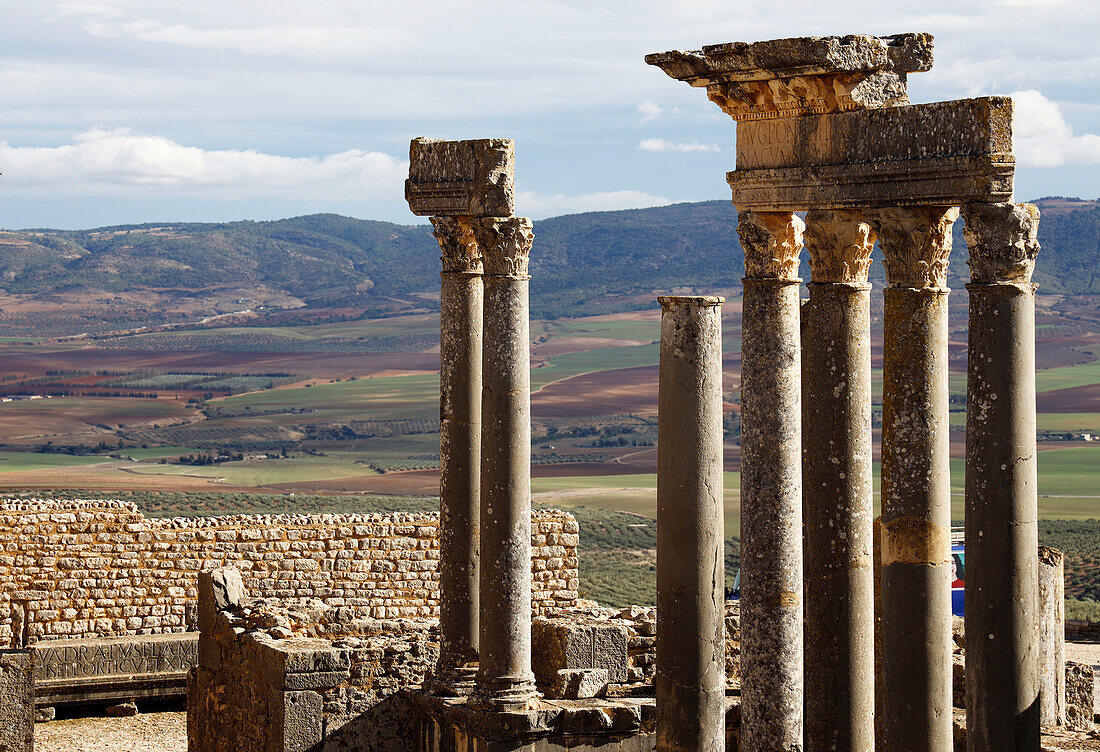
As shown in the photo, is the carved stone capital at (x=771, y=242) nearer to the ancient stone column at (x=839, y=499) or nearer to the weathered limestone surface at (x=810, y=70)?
the ancient stone column at (x=839, y=499)

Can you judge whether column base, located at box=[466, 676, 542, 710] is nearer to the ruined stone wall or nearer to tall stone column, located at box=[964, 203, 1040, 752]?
tall stone column, located at box=[964, 203, 1040, 752]

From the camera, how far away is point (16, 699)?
18.4 meters

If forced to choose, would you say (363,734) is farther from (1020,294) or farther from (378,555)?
(1020,294)

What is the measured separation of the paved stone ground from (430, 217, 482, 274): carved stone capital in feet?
28.2

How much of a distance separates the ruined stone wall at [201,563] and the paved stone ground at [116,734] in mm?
1407

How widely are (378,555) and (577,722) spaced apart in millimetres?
9096

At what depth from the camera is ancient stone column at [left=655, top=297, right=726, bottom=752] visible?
1339 cm

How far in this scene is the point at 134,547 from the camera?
953 inches

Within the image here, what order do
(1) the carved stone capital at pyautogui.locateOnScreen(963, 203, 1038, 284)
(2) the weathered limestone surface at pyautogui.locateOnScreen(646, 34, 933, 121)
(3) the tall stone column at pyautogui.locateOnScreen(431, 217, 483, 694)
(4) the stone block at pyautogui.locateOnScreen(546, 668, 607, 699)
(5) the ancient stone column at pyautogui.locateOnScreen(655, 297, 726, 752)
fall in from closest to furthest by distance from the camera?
(1) the carved stone capital at pyautogui.locateOnScreen(963, 203, 1038, 284) < (2) the weathered limestone surface at pyautogui.locateOnScreen(646, 34, 933, 121) < (5) the ancient stone column at pyautogui.locateOnScreen(655, 297, 726, 752) < (3) the tall stone column at pyautogui.locateOnScreen(431, 217, 483, 694) < (4) the stone block at pyautogui.locateOnScreen(546, 668, 607, 699)

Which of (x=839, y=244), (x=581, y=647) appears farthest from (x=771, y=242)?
(x=581, y=647)

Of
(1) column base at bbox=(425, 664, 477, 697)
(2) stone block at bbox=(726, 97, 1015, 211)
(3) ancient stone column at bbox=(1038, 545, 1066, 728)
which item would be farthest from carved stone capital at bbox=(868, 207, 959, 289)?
(1) column base at bbox=(425, 664, 477, 697)

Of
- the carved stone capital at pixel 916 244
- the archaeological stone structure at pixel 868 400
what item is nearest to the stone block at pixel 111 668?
the archaeological stone structure at pixel 868 400

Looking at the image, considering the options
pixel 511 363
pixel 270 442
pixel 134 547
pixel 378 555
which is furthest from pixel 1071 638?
pixel 270 442

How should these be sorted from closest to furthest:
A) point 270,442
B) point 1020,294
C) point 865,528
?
point 1020,294 < point 865,528 < point 270,442
